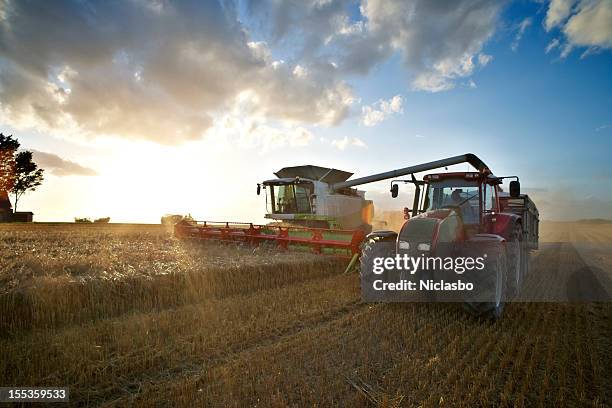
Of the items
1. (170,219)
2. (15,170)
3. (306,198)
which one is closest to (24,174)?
(15,170)

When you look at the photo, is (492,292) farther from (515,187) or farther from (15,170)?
(15,170)

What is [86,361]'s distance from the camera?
11.4ft

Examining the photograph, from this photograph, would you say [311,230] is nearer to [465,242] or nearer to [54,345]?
[465,242]

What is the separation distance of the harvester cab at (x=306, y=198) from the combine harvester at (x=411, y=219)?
0.05m

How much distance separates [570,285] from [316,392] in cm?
801

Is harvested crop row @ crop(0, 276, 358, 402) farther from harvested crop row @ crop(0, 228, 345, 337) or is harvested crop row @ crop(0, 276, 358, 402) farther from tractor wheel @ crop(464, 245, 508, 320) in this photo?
tractor wheel @ crop(464, 245, 508, 320)

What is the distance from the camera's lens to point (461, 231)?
5859 mm

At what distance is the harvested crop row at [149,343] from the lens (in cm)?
324

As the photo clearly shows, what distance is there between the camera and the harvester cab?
50.4 feet

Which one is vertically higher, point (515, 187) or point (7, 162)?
point (7, 162)

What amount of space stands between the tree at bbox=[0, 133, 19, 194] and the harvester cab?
27573mm

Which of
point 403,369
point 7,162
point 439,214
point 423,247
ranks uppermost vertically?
point 7,162

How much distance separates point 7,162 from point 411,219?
3772cm

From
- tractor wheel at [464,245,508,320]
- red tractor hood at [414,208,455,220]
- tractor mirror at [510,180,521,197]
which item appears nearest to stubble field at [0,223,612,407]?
tractor wheel at [464,245,508,320]
